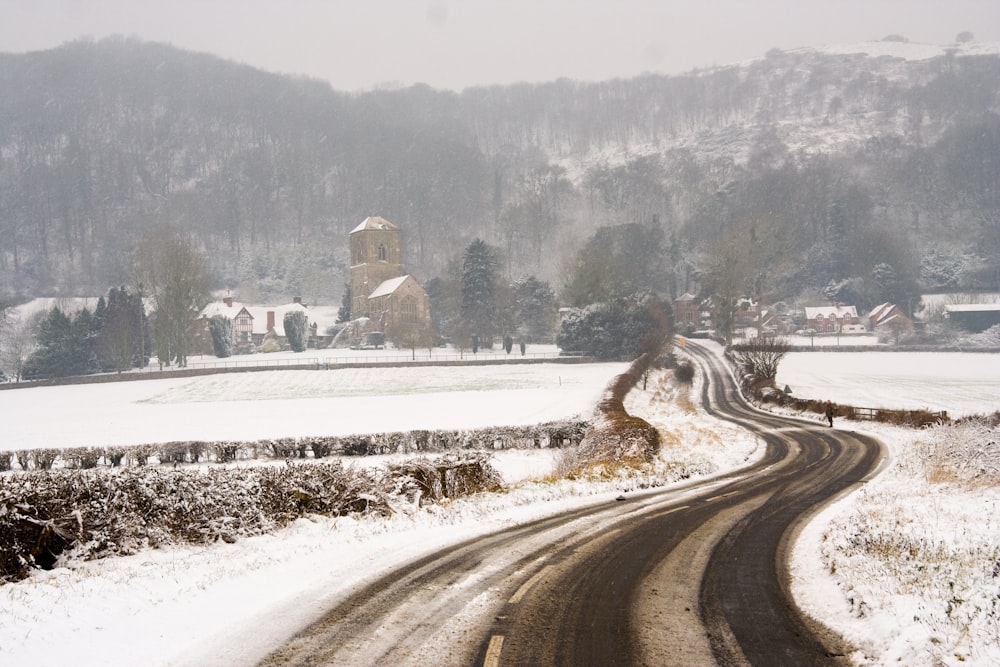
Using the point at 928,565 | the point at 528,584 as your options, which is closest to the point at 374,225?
the point at 528,584

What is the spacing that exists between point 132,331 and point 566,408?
6820cm

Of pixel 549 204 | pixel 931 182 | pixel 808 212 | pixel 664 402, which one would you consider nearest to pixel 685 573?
pixel 664 402

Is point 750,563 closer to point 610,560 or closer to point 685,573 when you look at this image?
point 685,573

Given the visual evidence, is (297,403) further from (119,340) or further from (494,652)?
(494,652)

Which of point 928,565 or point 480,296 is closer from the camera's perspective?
point 928,565

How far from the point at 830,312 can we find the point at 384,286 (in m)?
77.7

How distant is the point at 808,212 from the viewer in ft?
507

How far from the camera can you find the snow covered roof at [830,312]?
118m

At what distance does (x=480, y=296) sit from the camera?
A: 107 m

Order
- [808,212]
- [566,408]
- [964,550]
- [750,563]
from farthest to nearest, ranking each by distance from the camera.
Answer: [808,212] < [566,408] < [750,563] < [964,550]

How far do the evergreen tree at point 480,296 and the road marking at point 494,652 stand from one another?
96639mm

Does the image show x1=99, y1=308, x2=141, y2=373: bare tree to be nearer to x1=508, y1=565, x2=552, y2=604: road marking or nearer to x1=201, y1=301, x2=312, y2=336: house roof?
x1=201, y1=301, x2=312, y2=336: house roof

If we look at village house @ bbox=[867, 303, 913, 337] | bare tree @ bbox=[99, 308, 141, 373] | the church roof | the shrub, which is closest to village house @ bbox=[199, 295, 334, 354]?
the church roof

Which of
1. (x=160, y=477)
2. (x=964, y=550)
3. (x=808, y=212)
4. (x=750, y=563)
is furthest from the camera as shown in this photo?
(x=808, y=212)
